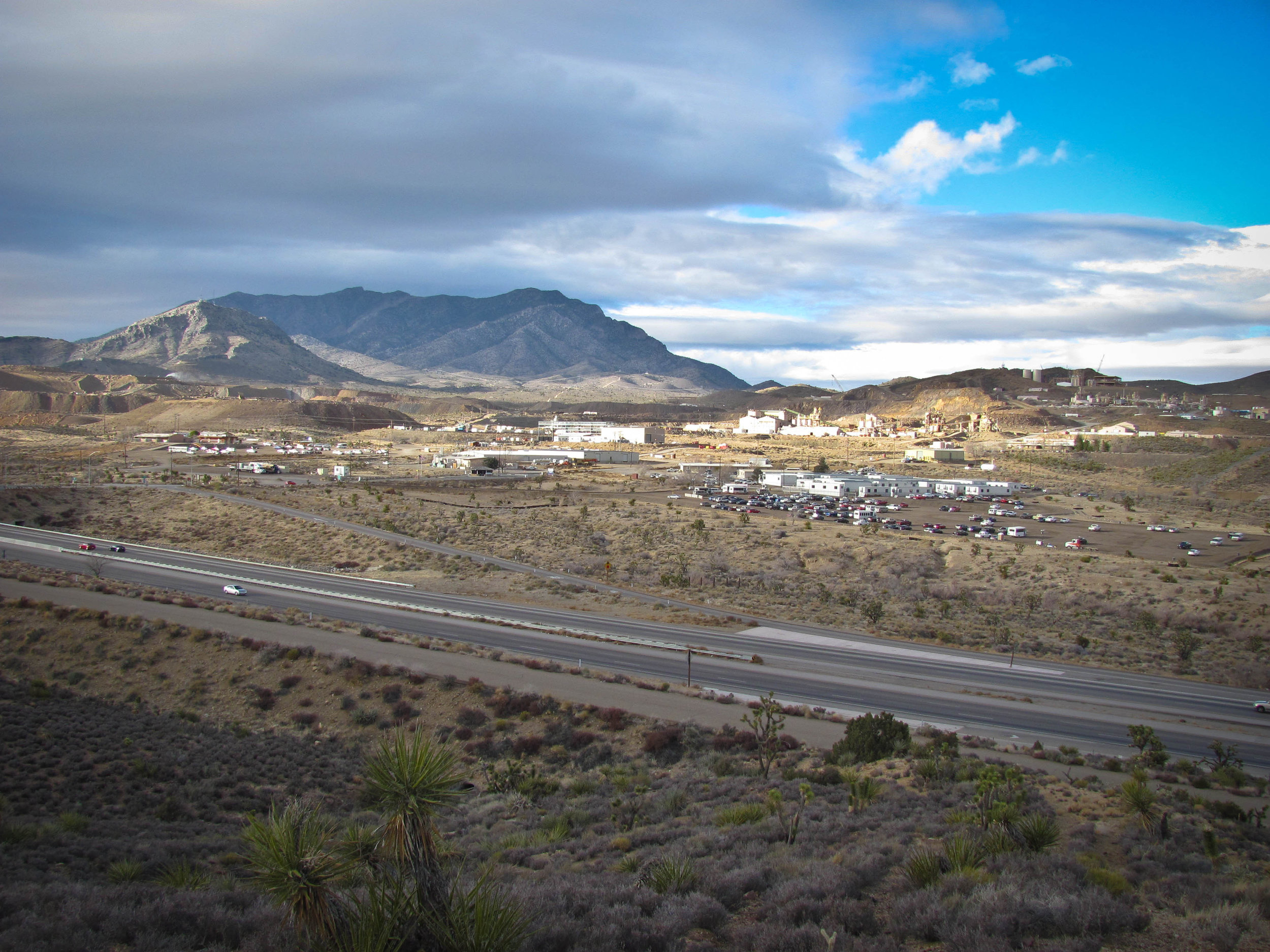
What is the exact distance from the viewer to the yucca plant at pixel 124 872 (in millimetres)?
12422

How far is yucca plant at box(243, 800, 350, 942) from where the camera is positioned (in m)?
6.76

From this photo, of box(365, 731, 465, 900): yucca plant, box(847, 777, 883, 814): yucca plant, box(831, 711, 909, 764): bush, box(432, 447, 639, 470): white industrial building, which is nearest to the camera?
box(365, 731, 465, 900): yucca plant

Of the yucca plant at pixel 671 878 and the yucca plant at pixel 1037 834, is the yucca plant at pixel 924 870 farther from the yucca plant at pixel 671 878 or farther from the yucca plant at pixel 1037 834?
the yucca plant at pixel 671 878

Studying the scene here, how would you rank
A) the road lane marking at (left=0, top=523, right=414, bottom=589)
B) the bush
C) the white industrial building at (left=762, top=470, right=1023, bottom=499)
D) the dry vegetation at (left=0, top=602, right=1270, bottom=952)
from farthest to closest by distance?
the white industrial building at (left=762, top=470, right=1023, bottom=499) → the road lane marking at (left=0, top=523, right=414, bottom=589) → the bush → the dry vegetation at (left=0, top=602, right=1270, bottom=952)

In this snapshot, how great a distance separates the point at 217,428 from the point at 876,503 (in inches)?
5544

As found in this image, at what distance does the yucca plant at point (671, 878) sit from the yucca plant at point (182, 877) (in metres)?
6.91

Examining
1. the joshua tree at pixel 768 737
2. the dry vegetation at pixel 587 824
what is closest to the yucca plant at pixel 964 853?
the dry vegetation at pixel 587 824

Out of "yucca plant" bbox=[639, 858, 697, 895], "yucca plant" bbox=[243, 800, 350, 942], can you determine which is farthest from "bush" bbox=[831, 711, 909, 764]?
"yucca plant" bbox=[243, 800, 350, 942]

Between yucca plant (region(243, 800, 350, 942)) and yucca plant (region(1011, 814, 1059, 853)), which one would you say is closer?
yucca plant (region(243, 800, 350, 942))

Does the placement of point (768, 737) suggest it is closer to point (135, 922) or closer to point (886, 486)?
point (135, 922)

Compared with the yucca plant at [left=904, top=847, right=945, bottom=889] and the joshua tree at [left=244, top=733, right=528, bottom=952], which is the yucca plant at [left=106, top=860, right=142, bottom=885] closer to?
the joshua tree at [left=244, top=733, right=528, bottom=952]

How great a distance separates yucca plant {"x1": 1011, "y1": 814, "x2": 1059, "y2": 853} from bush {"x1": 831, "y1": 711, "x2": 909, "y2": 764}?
298 inches

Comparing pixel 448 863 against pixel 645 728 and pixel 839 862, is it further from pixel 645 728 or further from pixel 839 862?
pixel 645 728

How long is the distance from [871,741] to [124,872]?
17.3 metres
